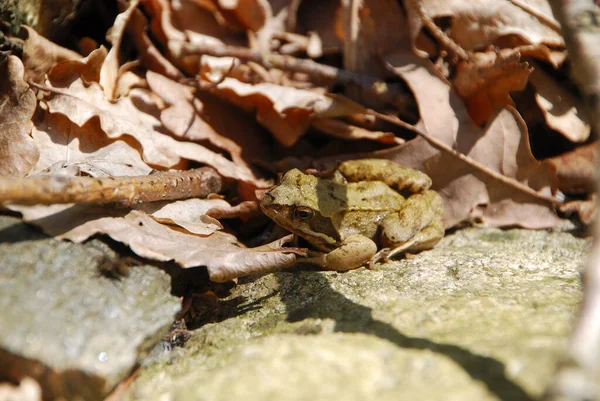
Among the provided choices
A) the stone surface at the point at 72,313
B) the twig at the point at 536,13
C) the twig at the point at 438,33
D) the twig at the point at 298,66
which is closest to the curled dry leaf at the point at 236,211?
the stone surface at the point at 72,313

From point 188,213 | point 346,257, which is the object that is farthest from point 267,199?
point 346,257

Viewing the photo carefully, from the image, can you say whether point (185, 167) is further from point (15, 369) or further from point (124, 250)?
point (15, 369)

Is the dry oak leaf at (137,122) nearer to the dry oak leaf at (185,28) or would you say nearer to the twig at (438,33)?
the dry oak leaf at (185,28)

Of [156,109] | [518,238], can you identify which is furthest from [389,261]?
[156,109]

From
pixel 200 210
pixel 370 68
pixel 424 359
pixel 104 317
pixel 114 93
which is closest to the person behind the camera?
pixel 424 359

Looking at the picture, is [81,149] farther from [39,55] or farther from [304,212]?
[304,212]

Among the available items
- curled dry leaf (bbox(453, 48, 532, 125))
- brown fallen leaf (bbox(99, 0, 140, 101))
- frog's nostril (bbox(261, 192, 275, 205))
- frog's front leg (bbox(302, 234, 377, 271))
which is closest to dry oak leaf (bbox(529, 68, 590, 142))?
curled dry leaf (bbox(453, 48, 532, 125))

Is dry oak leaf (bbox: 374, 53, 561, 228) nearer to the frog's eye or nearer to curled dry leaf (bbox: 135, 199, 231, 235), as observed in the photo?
the frog's eye
